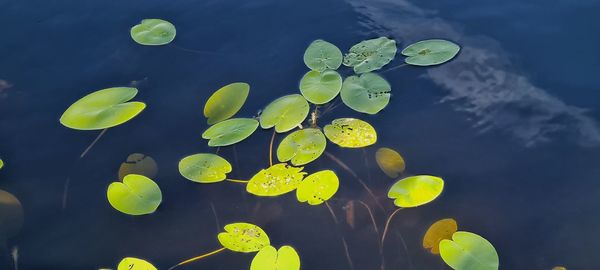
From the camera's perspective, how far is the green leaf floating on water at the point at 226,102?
9.02ft

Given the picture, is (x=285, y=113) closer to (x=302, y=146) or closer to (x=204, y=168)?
(x=302, y=146)

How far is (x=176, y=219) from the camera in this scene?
Answer: 94.3 inches


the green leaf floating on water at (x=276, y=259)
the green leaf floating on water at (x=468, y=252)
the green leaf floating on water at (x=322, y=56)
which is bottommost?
the green leaf floating on water at (x=276, y=259)

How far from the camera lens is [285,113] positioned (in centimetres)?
271

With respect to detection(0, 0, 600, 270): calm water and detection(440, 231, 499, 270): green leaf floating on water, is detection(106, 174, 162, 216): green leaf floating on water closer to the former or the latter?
detection(0, 0, 600, 270): calm water

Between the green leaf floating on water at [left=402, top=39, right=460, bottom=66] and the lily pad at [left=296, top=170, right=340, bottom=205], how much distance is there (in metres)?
0.86

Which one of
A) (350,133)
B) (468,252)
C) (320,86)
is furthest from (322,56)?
(468,252)

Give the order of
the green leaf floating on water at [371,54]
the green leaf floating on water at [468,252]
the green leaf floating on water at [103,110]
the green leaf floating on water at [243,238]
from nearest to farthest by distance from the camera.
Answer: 1. the green leaf floating on water at [468,252]
2. the green leaf floating on water at [243,238]
3. the green leaf floating on water at [103,110]
4. the green leaf floating on water at [371,54]

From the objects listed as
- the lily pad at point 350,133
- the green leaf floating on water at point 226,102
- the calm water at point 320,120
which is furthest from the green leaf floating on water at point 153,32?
the lily pad at point 350,133

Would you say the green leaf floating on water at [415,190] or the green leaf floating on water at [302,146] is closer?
the green leaf floating on water at [415,190]

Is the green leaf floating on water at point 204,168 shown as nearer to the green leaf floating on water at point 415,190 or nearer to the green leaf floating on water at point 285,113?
the green leaf floating on water at point 285,113

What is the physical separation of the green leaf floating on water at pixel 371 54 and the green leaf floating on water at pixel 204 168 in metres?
0.86

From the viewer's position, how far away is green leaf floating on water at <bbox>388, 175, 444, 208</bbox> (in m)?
2.36

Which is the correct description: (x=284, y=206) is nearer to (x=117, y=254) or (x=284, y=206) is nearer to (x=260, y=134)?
(x=260, y=134)
